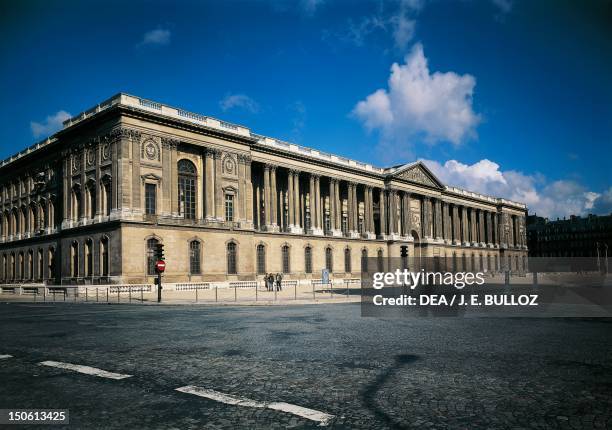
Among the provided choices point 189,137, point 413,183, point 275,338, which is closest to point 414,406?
point 275,338

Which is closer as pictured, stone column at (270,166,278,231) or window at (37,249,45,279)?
window at (37,249,45,279)

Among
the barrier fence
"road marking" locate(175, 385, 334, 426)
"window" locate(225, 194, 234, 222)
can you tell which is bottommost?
the barrier fence

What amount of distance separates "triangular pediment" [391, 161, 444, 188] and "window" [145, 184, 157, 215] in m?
41.8

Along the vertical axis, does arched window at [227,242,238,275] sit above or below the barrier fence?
above

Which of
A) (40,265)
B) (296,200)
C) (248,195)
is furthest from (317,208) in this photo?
(40,265)

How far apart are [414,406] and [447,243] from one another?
89846 millimetres

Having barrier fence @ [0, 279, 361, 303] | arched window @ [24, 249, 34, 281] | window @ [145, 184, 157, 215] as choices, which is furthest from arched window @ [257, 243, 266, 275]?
arched window @ [24, 249, 34, 281]

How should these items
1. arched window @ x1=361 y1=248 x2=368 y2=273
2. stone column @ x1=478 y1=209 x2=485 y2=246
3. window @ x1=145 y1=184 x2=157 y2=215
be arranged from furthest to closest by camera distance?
1. stone column @ x1=478 y1=209 x2=485 y2=246
2. arched window @ x1=361 y1=248 x2=368 y2=273
3. window @ x1=145 y1=184 x2=157 y2=215

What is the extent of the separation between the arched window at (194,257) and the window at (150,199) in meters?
4.99

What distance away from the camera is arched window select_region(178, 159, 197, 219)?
50000 mm

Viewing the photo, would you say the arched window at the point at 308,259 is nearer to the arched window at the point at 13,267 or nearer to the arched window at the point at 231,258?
the arched window at the point at 231,258

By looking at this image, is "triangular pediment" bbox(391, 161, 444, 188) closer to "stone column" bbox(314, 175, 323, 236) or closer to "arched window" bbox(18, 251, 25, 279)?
"stone column" bbox(314, 175, 323, 236)

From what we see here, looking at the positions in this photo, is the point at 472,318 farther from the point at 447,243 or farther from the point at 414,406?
the point at 447,243

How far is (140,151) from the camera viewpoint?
150 ft
